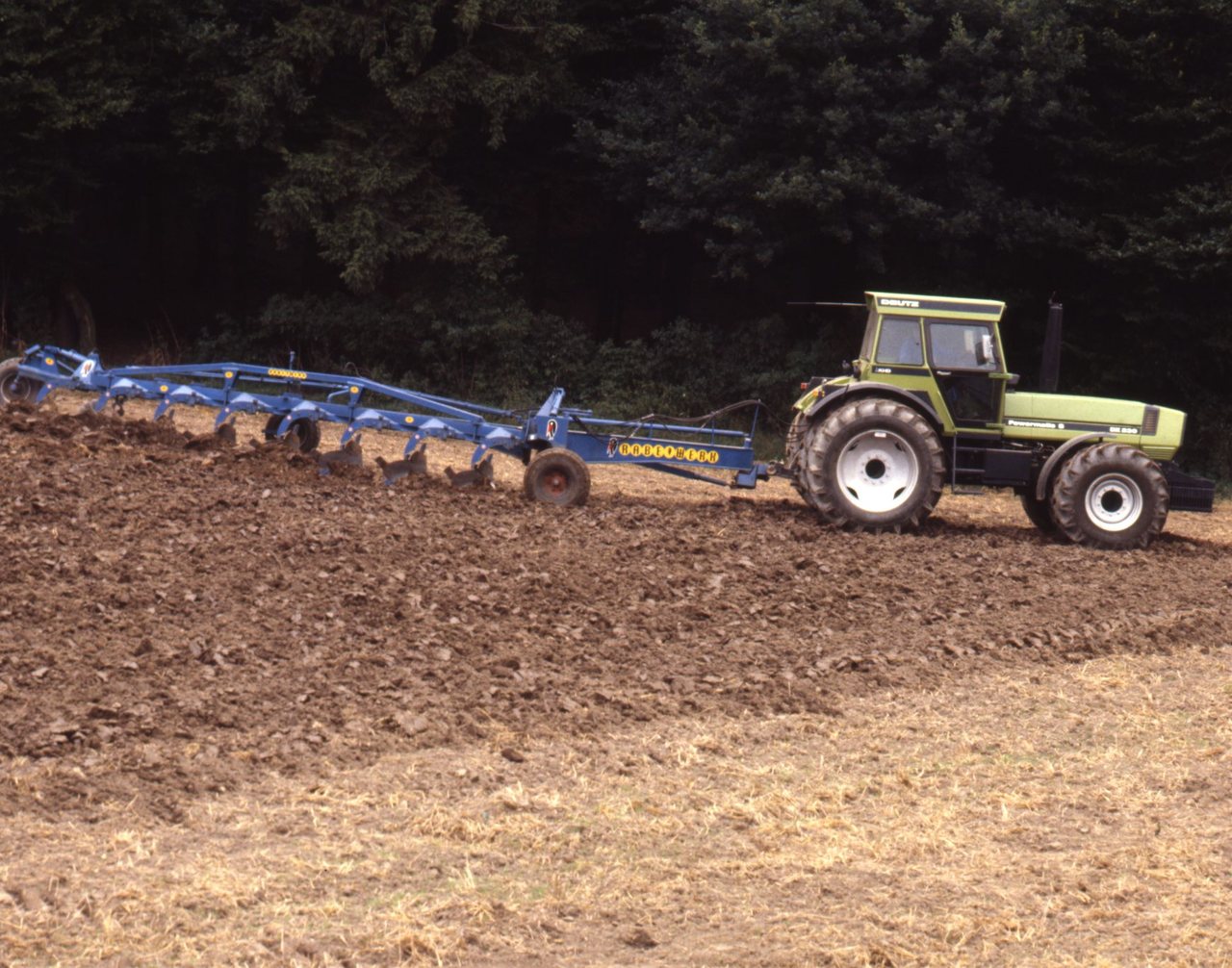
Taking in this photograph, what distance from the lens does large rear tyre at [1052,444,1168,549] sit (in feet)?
41.0

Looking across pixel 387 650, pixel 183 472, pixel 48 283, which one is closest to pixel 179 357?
pixel 48 283

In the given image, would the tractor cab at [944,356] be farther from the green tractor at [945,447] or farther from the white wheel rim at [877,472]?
the white wheel rim at [877,472]

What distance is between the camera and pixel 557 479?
504 inches

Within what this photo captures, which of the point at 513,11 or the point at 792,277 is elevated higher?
the point at 513,11

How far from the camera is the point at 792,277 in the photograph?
24.8 metres

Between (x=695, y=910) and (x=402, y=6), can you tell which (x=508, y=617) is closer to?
(x=695, y=910)

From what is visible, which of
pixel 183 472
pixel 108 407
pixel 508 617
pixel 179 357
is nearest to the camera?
pixel 508 617

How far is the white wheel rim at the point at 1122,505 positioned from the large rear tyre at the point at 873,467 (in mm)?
1299

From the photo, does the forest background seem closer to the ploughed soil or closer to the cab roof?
the cab roof

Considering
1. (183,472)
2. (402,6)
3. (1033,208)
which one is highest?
(402,6)

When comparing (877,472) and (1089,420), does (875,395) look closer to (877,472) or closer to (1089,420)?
(877,472)

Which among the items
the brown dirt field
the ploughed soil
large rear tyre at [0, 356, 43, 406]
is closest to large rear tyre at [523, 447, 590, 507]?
the ploughed soil

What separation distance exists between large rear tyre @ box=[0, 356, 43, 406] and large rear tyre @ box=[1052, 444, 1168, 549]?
9.69 meters

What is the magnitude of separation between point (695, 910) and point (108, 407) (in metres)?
10.5
